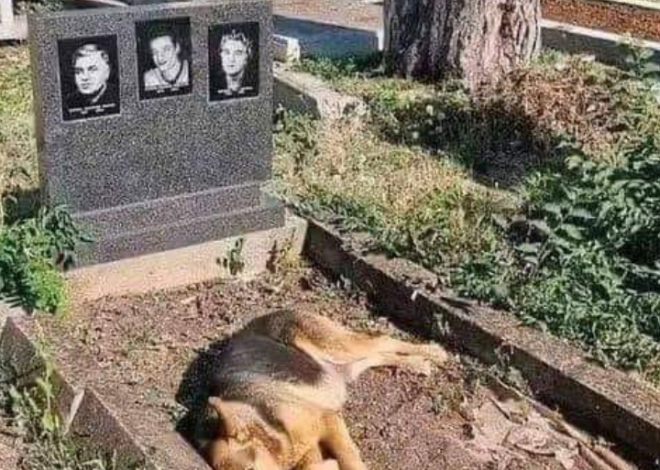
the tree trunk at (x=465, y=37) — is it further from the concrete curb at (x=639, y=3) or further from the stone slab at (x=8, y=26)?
the stone slab at (x=8, y=26)

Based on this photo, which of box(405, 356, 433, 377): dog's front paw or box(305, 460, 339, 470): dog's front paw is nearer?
box(305, 460, 339, 470): dog's front paw

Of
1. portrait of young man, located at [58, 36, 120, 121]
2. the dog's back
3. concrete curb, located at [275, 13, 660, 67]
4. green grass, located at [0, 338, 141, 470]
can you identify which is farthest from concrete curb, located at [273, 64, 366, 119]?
green grass, located at [0, 338, 141, 470]

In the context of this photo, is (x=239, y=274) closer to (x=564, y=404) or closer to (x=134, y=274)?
(x=134, y=274)

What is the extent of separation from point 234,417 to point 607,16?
8235 mm

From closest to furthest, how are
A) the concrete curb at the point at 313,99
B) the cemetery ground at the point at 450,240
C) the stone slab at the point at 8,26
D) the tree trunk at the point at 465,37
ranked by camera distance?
Answer: the cemetery ground at the point at 450,240
the concrete curb at the point at 313,99
the tree trunk at the point at 465,37
the stone slab at the point at 8,26

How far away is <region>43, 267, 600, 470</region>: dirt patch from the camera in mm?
4387

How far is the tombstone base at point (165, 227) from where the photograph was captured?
18.3 ft

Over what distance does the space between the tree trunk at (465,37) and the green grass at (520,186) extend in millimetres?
182

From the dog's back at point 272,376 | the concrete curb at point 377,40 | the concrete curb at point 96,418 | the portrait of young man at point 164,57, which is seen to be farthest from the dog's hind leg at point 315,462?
the concrete curb at point 377,40

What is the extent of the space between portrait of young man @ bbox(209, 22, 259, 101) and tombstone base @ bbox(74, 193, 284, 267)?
51 cm

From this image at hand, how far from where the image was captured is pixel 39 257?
5.22 metres

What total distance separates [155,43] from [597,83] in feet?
11.7

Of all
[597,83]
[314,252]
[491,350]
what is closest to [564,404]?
[491,350]

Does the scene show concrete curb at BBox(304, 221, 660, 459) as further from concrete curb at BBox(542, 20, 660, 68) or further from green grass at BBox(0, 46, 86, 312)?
concrete curb at BBox(542, 20, 660, 68)
